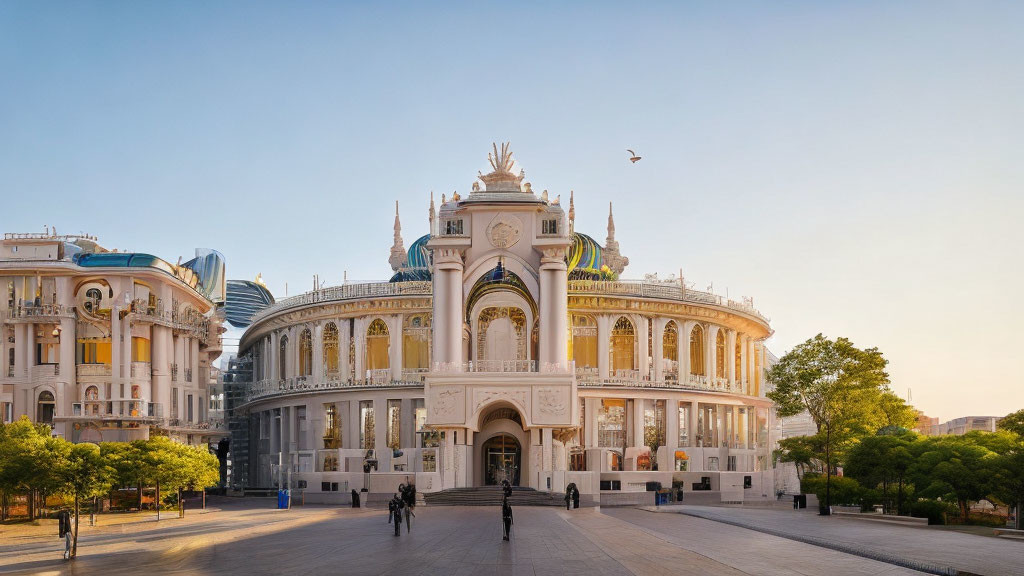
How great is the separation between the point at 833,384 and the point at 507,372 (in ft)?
76.2

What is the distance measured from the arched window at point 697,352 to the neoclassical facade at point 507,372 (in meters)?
0.12

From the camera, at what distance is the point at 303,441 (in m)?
91.8

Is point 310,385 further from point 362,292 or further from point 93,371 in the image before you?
point 93,371

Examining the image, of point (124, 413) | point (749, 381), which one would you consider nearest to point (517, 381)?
point (124, 413)

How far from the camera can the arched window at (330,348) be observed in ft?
299

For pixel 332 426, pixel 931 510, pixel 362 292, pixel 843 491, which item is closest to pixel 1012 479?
pixel 931 510

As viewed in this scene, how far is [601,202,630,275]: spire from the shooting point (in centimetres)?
10288

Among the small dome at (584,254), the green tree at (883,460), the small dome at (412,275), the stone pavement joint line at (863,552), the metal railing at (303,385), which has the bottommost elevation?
the stone pavement joint line at (863,552)

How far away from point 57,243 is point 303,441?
2493 cm

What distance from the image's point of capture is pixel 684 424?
9019 centimetres

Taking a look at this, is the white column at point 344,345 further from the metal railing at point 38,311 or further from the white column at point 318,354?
the metal railing at point 38,311

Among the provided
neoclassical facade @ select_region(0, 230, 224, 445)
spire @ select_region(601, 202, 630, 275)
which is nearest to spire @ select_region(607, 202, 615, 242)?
spire @ select_region(601, 202, 630, 275)

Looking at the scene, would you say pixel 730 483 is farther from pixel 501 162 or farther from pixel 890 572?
pixel 890 572

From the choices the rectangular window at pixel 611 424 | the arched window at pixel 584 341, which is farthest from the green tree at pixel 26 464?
the rectangular window at pixel 611 424
